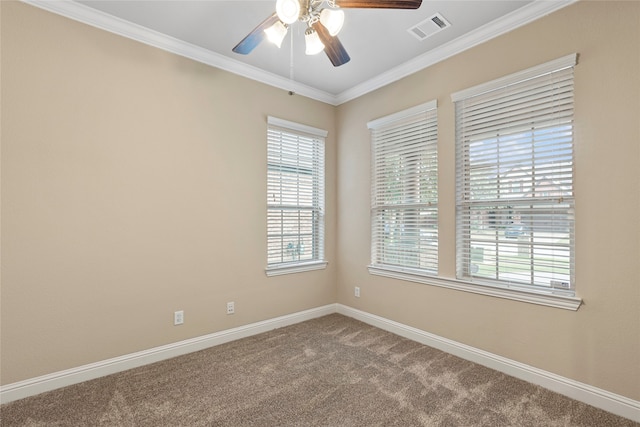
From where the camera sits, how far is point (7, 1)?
214cm

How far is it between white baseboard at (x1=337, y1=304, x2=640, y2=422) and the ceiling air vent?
2.74m

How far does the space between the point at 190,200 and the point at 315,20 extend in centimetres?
190

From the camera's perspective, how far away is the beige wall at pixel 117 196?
2.20m

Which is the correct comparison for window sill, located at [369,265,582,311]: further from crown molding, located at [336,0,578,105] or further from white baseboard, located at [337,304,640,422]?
crown molding, located at [336,0,578,105]

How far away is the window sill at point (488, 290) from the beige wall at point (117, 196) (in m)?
1.44

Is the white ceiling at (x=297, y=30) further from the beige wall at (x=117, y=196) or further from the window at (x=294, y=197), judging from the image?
the window at (x=294, y=197)

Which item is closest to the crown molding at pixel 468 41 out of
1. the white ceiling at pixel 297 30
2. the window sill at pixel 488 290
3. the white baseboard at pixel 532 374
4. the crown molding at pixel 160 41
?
the white ceiling at pixel 297 30

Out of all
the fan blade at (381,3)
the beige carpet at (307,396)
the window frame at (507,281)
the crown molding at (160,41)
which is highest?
the crown molding at (160,41)

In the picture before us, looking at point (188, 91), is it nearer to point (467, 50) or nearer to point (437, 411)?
point (467, 50)

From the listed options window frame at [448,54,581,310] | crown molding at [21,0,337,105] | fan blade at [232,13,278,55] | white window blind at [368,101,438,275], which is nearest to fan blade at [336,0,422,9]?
fan blade at [232,13,278,55]

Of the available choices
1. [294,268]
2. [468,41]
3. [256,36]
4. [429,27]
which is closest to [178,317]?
[294,268]

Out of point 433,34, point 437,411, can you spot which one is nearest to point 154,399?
point 437,411

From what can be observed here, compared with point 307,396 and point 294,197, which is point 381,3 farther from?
point 307,396

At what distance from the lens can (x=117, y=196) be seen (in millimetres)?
2557
